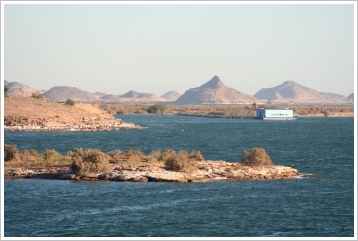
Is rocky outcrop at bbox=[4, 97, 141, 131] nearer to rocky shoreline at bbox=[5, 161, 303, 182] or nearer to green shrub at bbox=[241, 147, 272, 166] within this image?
rocky shoreline at bbox=[5, 161, 303, 182]

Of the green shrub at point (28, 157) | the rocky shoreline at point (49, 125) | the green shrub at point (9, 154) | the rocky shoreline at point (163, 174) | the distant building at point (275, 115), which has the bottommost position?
the distant building at point (275, 115)

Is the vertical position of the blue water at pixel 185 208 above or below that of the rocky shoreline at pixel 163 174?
below

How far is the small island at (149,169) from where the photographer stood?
4300 cm

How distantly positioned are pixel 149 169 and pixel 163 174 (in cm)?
160

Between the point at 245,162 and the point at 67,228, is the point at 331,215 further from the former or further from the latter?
the point at 245,162

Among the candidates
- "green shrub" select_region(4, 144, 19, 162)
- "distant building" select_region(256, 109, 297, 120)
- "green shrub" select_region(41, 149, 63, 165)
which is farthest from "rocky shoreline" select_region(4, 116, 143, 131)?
"distant building" select_region(256, 109, 297, 120)

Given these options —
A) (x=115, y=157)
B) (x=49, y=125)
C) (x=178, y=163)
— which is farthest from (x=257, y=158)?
(x=49, y=125)

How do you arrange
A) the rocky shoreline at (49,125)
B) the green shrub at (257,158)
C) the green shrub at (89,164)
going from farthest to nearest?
1. the rocky shoreline at (49,125)
2. the green shrub at (257,158)
3. the green shrub at (89,164)

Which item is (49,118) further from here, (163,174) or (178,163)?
(163,174)

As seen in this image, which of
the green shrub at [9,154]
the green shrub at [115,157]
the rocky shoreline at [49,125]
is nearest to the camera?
the green shrub at [115,157]

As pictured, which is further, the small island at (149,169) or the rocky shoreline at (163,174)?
the small island at (149,169)

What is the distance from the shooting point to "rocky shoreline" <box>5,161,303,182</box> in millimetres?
42656

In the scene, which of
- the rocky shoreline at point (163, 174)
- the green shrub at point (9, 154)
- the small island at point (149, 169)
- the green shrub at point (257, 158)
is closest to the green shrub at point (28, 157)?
the green shrub at point (9, 154)

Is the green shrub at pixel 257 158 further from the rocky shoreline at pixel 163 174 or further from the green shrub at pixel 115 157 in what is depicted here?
the green shrub at pixel 115 157
